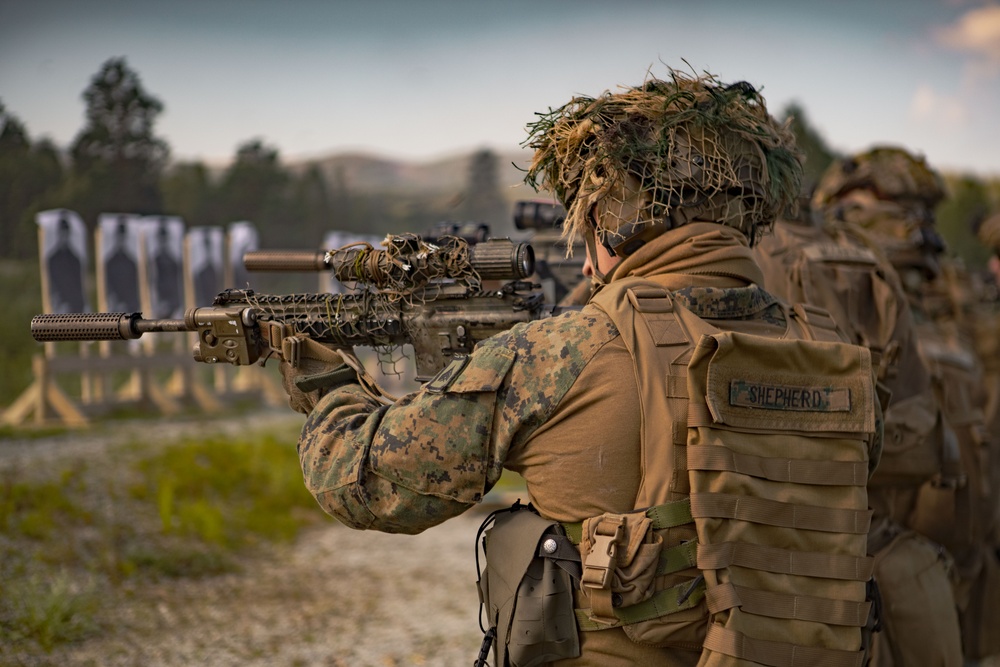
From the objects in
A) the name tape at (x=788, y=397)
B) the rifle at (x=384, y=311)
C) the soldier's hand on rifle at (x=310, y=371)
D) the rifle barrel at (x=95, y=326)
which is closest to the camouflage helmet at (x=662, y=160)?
the rifle at (x=384, y=311)

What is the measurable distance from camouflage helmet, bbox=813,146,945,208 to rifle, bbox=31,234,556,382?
310cm

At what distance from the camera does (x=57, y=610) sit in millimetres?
4676

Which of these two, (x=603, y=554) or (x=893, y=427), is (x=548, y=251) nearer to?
(x=893, y=427)

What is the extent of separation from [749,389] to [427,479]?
0.82 meters

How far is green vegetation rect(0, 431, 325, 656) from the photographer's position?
15.8ft

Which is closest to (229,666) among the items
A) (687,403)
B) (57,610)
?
(57,610)

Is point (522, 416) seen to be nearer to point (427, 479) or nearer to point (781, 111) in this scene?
point (427, 479)

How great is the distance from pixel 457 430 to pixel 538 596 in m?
0.47

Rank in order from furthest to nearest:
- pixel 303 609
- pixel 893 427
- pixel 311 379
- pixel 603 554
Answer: pixel 303 609, pixel 893 427, pixel 311 379, pixel 603 554

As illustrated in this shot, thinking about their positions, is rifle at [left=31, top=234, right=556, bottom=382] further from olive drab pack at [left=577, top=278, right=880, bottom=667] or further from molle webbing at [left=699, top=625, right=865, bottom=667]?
molle webbing at [left=699, top=625, right=865, bottom=667]

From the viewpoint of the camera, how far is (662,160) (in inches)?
94.8

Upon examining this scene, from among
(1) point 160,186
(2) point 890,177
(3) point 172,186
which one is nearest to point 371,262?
(2) point 890,177

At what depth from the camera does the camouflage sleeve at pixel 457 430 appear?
2.22 metres

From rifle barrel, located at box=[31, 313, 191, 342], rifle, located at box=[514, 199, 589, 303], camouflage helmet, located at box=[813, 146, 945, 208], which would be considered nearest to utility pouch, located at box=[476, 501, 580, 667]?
rifle barrel, located at box=[31, 313, 191, 342]
